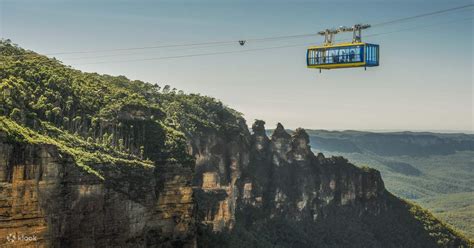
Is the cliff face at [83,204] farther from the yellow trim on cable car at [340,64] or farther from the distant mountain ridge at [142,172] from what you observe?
the yellow trim on cable car at [340,64]

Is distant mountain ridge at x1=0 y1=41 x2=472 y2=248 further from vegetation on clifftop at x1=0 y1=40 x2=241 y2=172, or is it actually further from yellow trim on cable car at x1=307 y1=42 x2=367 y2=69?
yellow trim on cable car at x1=307 y1=42 x2=367 y2=69

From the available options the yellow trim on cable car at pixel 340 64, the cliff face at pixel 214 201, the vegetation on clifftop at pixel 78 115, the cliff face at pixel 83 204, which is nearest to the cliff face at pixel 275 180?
the cliff face at pixel 214 201

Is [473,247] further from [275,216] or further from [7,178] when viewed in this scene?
[7,178]

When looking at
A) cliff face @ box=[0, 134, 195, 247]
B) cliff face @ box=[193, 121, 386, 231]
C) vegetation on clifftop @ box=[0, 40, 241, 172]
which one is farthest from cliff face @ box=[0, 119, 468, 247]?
vegetation on clifftop @ box=[0, 40, 241, 172]

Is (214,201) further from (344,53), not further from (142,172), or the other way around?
(344,53)

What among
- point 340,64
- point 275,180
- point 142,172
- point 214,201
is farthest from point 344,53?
point 275,180

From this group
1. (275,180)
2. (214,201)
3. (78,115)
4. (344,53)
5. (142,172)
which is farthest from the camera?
(275,180)
